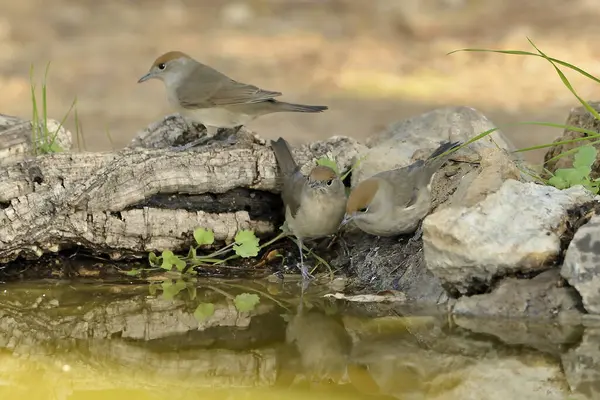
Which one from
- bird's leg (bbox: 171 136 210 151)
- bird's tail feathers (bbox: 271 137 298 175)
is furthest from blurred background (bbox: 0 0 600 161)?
bird's tail feathers (bbox: 271 137 298 175)

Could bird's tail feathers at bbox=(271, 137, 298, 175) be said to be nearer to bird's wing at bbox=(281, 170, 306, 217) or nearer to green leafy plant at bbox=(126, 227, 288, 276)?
bird's wing at bbox=(281, 170, 306, 217)

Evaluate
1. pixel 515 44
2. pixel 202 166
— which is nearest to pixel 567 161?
pixel 202 166

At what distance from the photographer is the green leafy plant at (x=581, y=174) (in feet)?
14.1

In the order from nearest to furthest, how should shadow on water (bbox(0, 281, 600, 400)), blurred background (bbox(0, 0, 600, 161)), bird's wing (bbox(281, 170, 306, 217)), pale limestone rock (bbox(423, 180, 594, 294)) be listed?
shadow on water (bbox(0, 281, 600, 400)), pale limestone rock (bbox(423, 180, 594, 294)), bird's wing (bbox(281, 170, 306, 217)), blurred background (bbox(0, 0, 600, 161))

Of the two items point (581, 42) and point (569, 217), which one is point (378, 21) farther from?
point (569, 217)

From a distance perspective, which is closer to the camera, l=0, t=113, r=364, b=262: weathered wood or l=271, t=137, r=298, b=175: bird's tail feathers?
l=0, t=113, r=364, b=262: weathered wood

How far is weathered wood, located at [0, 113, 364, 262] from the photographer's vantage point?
4.39 m

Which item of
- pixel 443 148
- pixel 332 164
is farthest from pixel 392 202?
pixel 332 164

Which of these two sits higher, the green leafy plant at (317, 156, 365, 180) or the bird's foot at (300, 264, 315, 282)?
the green leafy plant at (317, 156, 365, 180)

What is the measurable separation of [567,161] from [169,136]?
2196 millimetres

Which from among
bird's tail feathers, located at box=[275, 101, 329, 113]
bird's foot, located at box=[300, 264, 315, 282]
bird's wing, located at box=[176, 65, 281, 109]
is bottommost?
bird's foot, located at box=[300, 264, 315, 282]

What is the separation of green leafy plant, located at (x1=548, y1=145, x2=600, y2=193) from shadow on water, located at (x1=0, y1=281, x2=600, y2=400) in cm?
100

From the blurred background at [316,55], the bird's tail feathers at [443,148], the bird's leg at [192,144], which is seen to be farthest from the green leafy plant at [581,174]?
the blurred background at [316,55]

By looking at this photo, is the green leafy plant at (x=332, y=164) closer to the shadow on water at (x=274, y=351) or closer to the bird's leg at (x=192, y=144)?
the bird's leg at (x=192, y=144)
